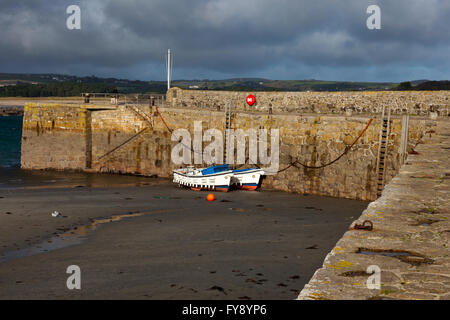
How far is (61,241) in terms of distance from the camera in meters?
13.4

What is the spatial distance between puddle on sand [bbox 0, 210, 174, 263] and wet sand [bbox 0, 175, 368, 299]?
27 mm

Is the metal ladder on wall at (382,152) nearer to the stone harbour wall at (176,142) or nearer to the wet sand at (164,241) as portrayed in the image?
the stone harbour wall at (176,142)

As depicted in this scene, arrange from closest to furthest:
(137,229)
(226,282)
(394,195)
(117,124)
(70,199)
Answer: (394,195)
(226,282)
(137,229)
(70,199)
(117,124)

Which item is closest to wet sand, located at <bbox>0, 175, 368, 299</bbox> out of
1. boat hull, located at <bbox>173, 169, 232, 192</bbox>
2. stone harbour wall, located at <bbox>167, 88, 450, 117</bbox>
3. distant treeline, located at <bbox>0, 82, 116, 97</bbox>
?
boat hull, located at <bbox>173, 169, 232, 192</bbox>

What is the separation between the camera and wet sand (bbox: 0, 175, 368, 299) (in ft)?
31.4

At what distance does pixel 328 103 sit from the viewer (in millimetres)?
28547

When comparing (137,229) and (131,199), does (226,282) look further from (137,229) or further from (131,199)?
(131,199)

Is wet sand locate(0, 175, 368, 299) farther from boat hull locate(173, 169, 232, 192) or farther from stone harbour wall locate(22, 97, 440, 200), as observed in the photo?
stone harbour wall locate(22, 97, 440, 200)

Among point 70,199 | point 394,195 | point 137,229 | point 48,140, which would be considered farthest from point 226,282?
point 48,140

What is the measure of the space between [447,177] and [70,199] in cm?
1629

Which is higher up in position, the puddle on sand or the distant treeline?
the distant treeline

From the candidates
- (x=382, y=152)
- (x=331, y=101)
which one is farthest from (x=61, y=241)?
(x=331, y=101)

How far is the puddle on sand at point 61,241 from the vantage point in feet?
39.4

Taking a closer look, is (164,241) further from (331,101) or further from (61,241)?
(331,101)
